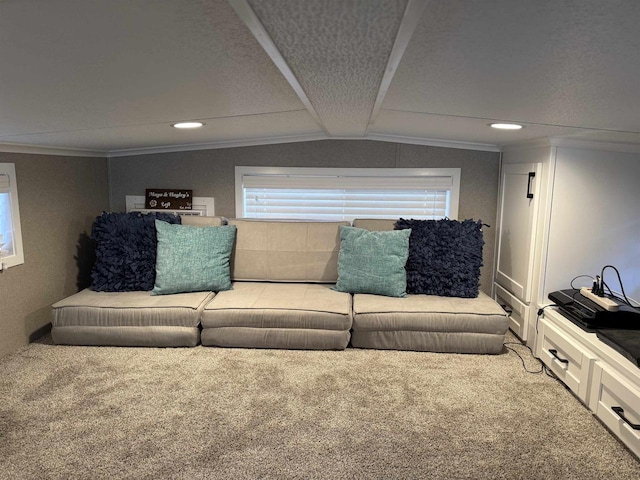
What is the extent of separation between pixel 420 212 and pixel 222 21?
10.9 ft

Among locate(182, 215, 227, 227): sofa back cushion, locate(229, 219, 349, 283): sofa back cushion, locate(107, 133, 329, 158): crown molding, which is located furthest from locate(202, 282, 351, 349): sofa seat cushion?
locate(107, 133, 329, 158): crown molding

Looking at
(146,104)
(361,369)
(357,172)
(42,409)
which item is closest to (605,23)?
(146,104)

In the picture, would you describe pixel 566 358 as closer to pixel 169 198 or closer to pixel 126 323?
pixel 126 323

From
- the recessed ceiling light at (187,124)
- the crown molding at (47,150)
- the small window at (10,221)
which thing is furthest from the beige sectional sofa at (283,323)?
the recessed ceiling light at (187,124)

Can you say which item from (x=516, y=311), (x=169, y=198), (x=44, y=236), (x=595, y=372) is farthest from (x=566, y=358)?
(x=44, y=236)

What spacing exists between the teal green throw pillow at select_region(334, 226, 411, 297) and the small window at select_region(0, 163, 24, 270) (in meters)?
2.29

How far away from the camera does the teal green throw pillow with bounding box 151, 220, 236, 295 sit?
339 centimetres

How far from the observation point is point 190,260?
11.3 ft

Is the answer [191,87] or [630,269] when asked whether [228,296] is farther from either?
[630,269]

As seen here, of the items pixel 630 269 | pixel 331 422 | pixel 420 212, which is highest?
pixel 420 212

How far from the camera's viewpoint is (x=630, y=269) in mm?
3143

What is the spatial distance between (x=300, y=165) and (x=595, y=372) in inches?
107

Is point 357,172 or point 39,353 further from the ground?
point 357,172

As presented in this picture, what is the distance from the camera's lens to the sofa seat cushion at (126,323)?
10.3ft
